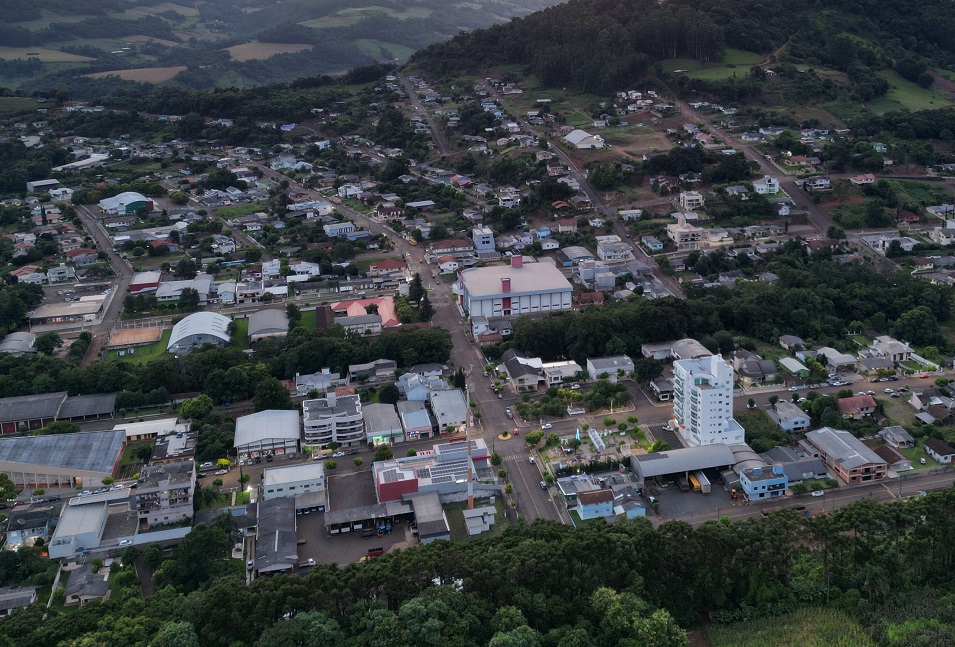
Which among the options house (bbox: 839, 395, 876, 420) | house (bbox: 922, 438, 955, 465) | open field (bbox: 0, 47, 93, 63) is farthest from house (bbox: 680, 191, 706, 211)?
open field (bbox: 0, 47, 93, 63)

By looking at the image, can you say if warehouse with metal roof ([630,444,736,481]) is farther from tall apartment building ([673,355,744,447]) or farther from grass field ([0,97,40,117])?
grass field ([0,97,40,117])

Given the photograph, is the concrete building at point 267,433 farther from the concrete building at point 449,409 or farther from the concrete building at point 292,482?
the concrete building at point 449,409

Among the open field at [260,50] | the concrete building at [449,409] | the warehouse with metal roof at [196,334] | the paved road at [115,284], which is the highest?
the concrete building at [449,409]

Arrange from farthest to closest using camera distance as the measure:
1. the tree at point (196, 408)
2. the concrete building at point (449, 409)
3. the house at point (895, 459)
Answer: the tree at point (196, 408) → the concrete building at point (449, 409) → the house at point (895, 459)

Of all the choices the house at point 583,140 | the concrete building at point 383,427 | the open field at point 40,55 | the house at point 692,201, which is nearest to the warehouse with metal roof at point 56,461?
the concrete building at point 383,427

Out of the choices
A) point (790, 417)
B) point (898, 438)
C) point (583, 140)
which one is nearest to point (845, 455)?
point (898, 438)

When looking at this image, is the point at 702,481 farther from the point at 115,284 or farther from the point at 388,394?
the point at 115,284

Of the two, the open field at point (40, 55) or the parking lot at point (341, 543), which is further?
the open field at point (40, 55)
